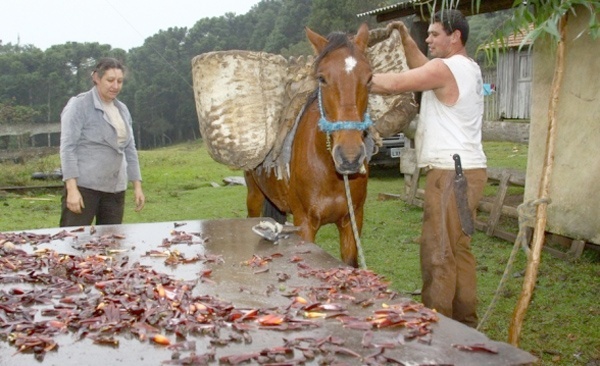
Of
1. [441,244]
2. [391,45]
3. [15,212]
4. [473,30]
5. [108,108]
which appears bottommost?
[15,212]

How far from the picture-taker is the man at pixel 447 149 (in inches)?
163

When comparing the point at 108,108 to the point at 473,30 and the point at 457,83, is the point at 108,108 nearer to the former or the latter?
the point at 457,83

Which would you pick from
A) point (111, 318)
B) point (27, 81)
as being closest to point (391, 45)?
point (111, 318)

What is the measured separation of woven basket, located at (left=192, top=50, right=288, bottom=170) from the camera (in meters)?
5.02

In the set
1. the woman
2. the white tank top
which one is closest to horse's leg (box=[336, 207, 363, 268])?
the white tank top

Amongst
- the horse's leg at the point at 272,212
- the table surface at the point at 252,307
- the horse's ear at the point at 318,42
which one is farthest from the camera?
the horse's leg at the point at 272,212

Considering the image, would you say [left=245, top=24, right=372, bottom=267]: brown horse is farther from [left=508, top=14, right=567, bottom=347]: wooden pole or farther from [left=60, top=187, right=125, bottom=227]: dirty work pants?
[left=60, top=187, right=125, bottom=227]: dirty work pants

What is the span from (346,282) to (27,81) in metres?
25.0

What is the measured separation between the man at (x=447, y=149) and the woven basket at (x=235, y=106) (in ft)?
3.87

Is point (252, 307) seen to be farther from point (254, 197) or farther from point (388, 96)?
point (254, 197)

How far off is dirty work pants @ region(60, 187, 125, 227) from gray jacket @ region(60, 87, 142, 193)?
0.27 feet

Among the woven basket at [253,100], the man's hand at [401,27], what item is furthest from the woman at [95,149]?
the man's hand at [401,27]

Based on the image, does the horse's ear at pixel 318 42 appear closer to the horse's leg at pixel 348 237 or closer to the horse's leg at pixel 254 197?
the horse's leg at pixel 348 237

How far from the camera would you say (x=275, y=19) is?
105 ft
